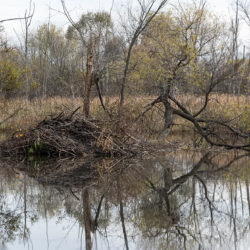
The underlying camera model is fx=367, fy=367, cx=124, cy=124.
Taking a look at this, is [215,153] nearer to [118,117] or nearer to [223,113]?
[118,117]

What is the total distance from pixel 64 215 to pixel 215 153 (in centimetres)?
649

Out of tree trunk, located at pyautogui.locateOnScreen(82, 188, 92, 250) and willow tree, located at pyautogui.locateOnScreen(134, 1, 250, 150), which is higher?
willow tree, located at pyautogui.locateOnScreen(134, 1, 250, 150)

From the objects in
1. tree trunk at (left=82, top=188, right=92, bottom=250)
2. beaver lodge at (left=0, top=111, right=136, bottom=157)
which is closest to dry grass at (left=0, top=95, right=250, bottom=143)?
beaver lodge at (left=0, top=111, right=136, bottom=157)

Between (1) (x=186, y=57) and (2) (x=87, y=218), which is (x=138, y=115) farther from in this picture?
(2) (x=87, y=218)

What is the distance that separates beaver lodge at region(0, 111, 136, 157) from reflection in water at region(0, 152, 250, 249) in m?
1.50

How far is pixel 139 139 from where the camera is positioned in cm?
941

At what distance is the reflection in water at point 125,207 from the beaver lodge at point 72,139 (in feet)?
4.92

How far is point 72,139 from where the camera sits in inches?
349

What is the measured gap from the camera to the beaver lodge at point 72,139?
878 centimetres

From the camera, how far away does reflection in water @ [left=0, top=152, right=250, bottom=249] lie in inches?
125

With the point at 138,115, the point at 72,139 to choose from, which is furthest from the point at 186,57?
the point at 72,139

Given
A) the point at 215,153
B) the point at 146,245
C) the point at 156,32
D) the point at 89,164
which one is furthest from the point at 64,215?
the point at 156,32

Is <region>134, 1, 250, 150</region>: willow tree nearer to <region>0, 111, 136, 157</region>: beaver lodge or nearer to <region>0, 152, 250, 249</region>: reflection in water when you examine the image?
<region>0, 111, 136, 157</region>: beaver lodge

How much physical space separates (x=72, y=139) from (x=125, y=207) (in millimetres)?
4867
